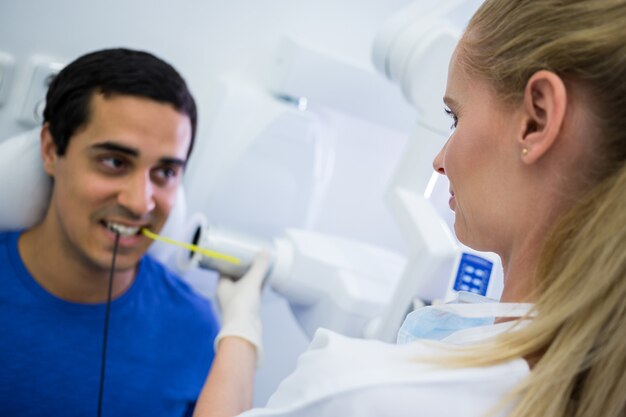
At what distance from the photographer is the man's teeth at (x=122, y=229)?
4.58 ft

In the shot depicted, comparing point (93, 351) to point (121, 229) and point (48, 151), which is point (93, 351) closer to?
point (121, 229)

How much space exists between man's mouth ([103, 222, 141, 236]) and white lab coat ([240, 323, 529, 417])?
32.7 inches

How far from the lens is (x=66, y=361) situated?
4.46 feet

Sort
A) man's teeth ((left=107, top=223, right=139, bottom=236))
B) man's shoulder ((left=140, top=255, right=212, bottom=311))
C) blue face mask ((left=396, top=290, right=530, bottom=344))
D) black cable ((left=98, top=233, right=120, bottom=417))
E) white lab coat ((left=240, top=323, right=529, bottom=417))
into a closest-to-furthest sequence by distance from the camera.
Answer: white lab coat ((left=240, top=323, right=529, bottom=417)) → blue face mask ((left=396, top=290, right=530, bottom=344)) → black cable ((left=98, top=233, right=120, bottom=417)) → man's teeth ((left=107, top=223, right=139, bottom=236)) → man's shoulder ((left=140, top=255, right=212, bottom=311))

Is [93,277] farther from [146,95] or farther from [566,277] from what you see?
[566,277]

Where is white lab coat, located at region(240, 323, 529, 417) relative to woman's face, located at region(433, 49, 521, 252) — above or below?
below

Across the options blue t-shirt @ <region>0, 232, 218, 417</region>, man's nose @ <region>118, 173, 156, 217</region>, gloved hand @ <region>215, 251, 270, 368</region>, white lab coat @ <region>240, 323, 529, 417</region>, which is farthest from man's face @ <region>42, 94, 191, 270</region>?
white lab coat @ <region>240, 323, 529, 417</region>

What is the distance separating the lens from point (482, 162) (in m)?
0.73

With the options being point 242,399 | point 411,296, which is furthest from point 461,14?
point 242,399

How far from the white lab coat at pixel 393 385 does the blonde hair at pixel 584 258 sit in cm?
2

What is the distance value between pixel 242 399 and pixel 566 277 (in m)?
0.71

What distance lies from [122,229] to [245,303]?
309 millimetres

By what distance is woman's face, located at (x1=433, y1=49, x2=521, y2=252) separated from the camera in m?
0.70

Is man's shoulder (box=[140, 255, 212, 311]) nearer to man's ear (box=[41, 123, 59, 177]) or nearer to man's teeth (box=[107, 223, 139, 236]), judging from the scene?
man's teeth (box=[107, 223, 139, 236])
